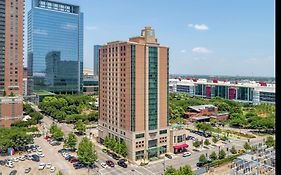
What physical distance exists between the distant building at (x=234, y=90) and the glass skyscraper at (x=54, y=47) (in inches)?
1325

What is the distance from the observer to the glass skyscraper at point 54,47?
72.4 meters

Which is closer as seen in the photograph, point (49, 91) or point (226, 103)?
point (226, 103)

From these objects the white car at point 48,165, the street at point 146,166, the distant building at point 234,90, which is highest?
the distant building at point 234,90

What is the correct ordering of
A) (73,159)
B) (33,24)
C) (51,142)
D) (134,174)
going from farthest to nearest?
(33,24) → (51,142) → (73,159) → (134,174)

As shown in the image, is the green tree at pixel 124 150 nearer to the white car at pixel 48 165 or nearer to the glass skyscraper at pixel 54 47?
the white car at pixel 48 165

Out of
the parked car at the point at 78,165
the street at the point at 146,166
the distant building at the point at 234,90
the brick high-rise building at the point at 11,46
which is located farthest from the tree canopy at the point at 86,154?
the distant building at the point at 234,90

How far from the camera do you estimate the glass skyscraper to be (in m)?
72.4

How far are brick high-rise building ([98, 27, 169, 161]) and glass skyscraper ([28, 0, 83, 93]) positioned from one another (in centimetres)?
4770

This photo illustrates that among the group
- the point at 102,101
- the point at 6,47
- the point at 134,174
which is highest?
the point at 6,47

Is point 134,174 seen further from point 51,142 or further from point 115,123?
point 51,142

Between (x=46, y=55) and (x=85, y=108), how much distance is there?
2423cm

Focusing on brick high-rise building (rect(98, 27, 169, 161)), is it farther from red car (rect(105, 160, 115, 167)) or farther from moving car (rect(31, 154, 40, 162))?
moving car (rect(31, 154, 40, 162))

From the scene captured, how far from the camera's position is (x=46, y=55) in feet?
242
